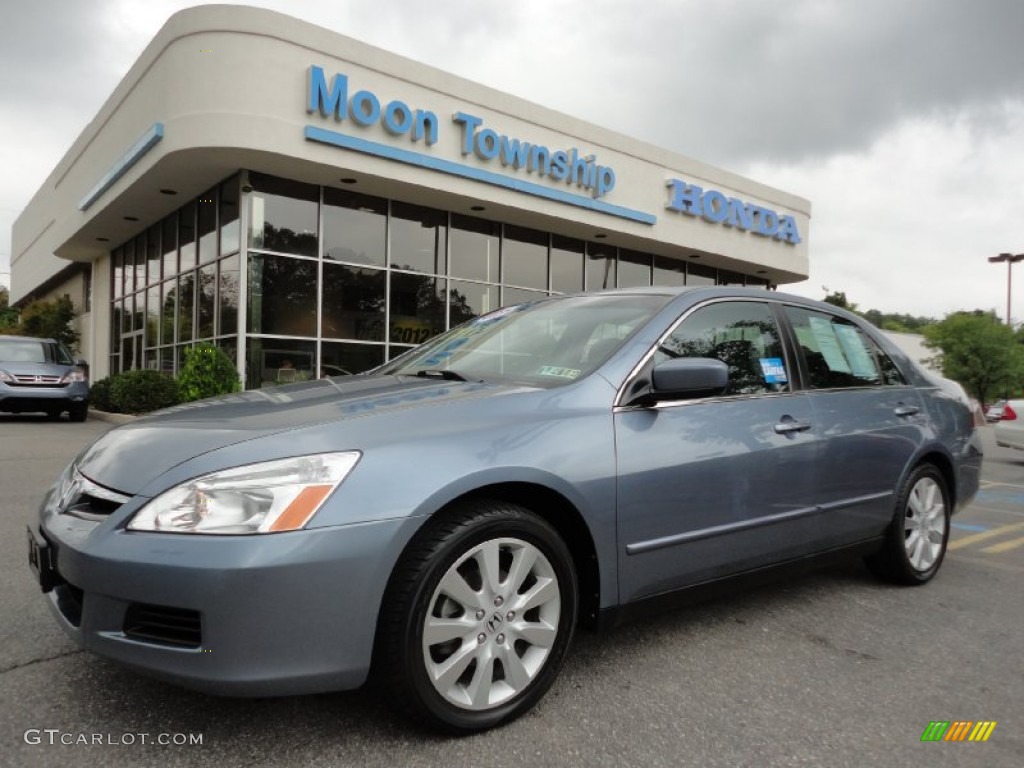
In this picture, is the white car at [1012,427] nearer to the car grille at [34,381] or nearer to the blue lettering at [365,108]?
the blue lettering at [365,108]

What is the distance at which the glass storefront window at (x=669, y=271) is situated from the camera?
18781mm

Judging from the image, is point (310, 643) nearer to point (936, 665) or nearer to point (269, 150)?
point (936, 665)

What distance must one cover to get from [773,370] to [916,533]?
1.38 m

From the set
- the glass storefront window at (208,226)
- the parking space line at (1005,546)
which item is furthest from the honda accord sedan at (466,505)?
the glass storefront window at (208,226)

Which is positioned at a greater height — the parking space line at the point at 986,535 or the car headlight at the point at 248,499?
the car headlight at the point at 248,499

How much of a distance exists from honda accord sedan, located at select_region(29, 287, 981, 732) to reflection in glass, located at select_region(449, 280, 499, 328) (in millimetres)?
11662

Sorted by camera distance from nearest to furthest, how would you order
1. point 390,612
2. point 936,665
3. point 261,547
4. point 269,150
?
point 261,547, point 390,612, point 936,665, point 269,150

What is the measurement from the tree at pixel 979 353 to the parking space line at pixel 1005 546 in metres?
35.4

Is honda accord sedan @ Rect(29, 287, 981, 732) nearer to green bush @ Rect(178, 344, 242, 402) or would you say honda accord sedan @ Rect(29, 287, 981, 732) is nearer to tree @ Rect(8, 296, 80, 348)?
green bush @ Rect(178, 344, 242, 402)

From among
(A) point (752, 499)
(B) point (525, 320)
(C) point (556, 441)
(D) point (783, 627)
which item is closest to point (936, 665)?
(D) point (783, 627)

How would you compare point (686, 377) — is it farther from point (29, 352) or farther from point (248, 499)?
point (29, 352)

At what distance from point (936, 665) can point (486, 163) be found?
1227 centimetres

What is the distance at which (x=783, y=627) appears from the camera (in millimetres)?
3109

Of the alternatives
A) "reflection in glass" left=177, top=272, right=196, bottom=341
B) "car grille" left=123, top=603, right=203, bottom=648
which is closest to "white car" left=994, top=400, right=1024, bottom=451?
"car grille" left=123, top=603, right=203, bottom=648
